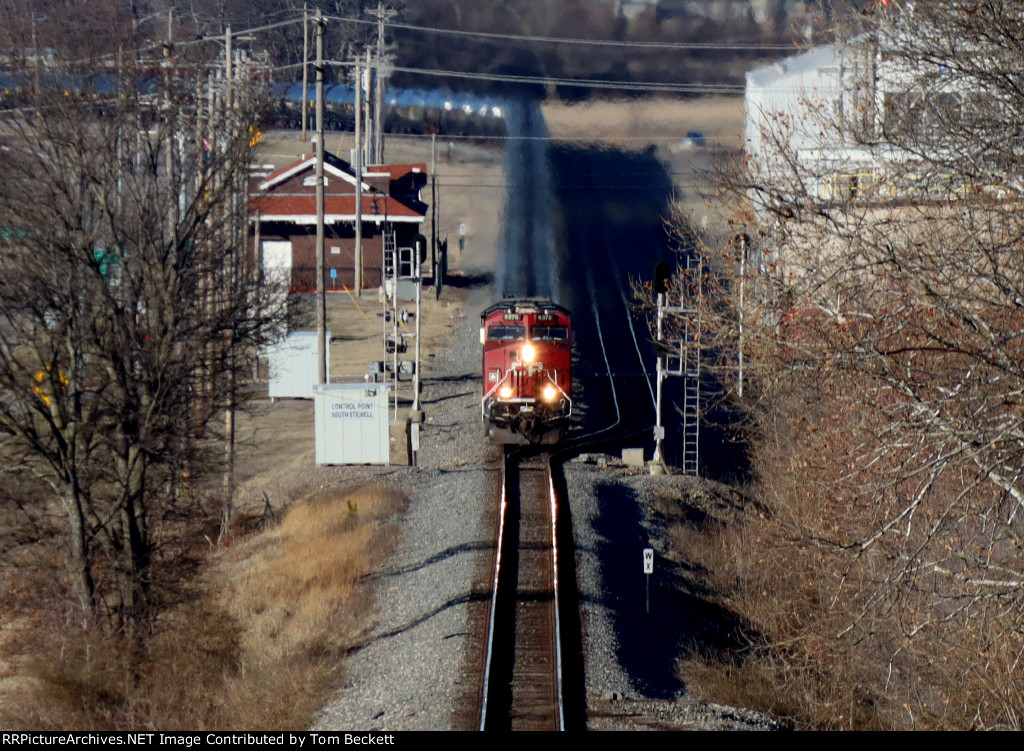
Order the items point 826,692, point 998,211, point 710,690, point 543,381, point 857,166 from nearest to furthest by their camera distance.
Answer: point 998,211
point 857,166
point 710,690
point 826,692
point 543,381

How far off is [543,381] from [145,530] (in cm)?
1012

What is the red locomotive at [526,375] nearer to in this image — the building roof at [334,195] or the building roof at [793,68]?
the building roof at [793,68]

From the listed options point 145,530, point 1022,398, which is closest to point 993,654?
point 1022,398

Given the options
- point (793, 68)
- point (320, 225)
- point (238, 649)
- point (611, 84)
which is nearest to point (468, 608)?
point (238, 649)

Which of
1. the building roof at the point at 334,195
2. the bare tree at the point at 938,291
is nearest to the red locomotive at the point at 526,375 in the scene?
the bare tree at the point at 938,291

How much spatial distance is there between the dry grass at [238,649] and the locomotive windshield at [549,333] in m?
6.18

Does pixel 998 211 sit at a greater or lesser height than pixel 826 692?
greater

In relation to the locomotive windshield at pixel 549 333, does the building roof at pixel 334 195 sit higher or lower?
higher

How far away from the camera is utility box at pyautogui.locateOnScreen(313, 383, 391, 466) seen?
91.2 feet

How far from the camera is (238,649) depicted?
63.2 ft

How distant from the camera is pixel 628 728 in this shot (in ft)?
43.3

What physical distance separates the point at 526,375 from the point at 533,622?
11.2 m

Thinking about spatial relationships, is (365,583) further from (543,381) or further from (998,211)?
(998,211)

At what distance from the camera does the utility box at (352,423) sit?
27.8m
